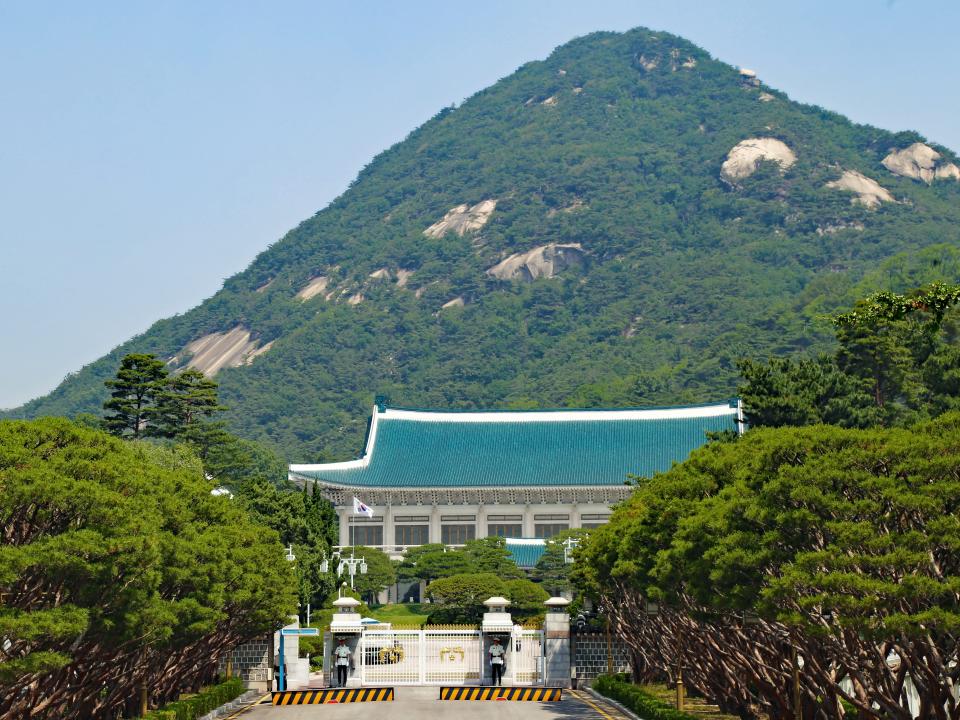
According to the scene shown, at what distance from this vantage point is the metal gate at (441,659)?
168 feet

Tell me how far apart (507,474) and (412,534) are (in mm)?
7483

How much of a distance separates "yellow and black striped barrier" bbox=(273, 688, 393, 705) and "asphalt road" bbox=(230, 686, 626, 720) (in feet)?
1.43

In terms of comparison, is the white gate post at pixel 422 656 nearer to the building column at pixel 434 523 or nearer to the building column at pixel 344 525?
the building column at pixel 434 523

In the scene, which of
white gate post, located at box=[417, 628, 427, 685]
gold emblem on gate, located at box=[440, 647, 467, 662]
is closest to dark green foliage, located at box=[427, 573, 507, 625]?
gold emblem on gate, located at box=[440, 647, 467, 662]

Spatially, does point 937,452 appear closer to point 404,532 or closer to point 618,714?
point 618,714

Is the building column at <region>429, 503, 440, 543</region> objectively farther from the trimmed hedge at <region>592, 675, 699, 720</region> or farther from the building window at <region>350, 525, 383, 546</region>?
the trimmed hedge at <region>592, 675, 699, 720</region>

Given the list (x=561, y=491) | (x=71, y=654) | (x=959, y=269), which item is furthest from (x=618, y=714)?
(x=959, y=269)

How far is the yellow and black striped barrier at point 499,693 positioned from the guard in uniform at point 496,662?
320cm

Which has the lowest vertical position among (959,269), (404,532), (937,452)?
(937,452)

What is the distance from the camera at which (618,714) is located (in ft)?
127

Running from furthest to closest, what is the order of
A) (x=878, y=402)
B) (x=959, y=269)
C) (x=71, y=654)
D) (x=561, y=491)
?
(x=959, y=269) → (x=561, y=491) → (x=878, y=402) → (x=71, y=654)

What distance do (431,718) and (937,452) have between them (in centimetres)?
1754

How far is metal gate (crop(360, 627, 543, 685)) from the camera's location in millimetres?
51281

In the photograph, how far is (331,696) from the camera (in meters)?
44.8
